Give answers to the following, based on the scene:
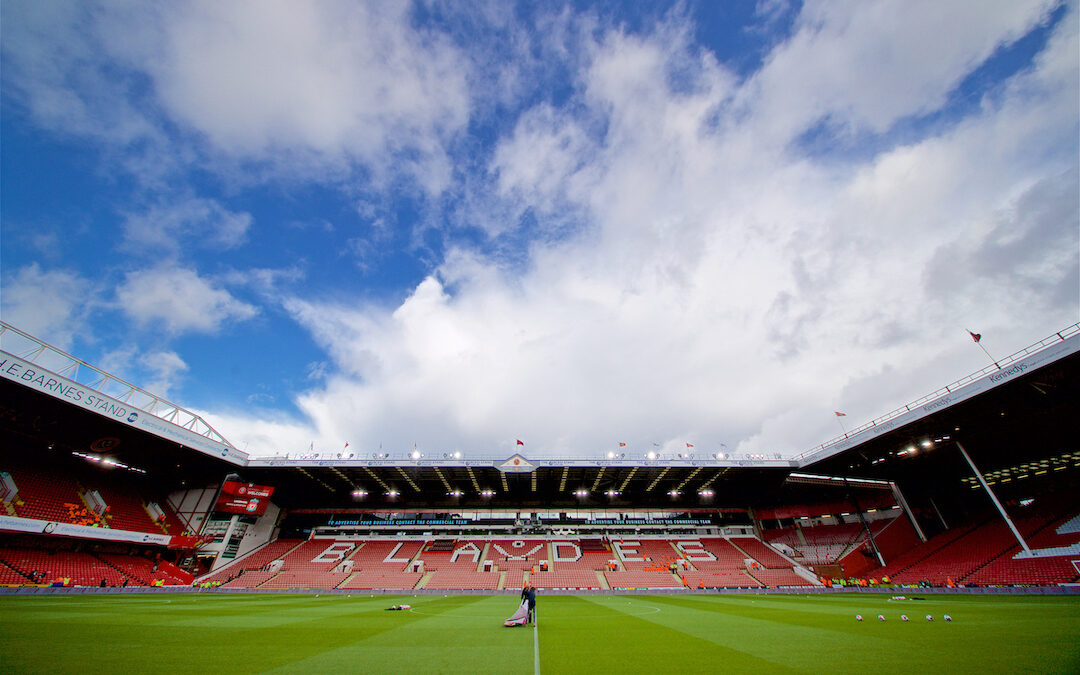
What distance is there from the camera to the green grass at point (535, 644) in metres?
6.04

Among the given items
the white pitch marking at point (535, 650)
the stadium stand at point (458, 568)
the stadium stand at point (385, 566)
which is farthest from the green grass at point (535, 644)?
the stadium stand at point (385, 566)

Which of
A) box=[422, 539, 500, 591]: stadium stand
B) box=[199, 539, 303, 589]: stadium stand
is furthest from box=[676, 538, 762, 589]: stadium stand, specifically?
box=[199, 539, 303, 589]: stadium stand

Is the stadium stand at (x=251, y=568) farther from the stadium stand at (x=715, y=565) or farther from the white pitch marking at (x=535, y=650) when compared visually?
the stadium stand at (x=715, y=565)

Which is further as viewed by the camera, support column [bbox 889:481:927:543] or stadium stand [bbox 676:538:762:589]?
support column [bbox 889:481:927:543]

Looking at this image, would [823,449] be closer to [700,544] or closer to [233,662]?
[700,544]

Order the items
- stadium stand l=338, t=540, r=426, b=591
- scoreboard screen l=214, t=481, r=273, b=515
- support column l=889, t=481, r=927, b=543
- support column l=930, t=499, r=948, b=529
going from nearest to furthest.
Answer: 1. scoreboard screen l=214, t=481, r=273, b=515
2. stadium stand l=338, t=540, r=426, b=591
3. support column l=889, t=481, r=927, b=543
4. support column l=930, t=499, r=948, b=529

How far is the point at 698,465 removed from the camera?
34.7m

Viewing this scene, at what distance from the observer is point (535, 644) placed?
812cm

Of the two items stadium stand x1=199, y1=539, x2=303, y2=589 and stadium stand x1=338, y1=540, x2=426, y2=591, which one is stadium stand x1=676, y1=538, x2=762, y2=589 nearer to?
stadium stand x1=338, y1=540, x2=426, y2=591

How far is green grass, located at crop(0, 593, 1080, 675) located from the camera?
19.8 feet

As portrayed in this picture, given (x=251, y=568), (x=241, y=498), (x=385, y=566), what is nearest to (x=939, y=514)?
(x=385, y=566)

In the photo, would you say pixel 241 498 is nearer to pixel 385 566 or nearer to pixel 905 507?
pixel 385 566

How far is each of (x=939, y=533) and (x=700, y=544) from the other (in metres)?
19.5

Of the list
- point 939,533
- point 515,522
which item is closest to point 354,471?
point 515,522
